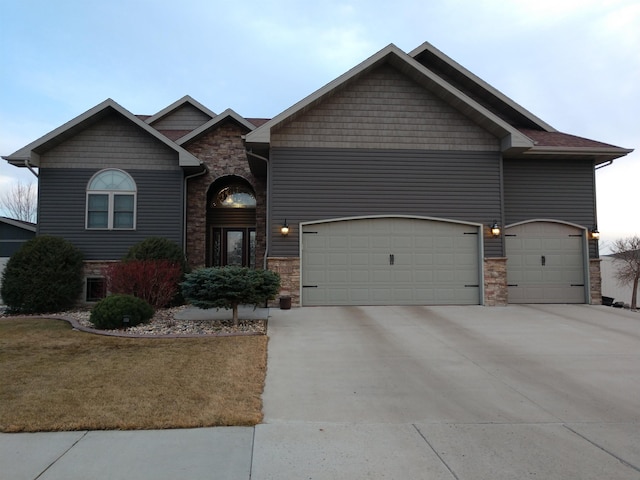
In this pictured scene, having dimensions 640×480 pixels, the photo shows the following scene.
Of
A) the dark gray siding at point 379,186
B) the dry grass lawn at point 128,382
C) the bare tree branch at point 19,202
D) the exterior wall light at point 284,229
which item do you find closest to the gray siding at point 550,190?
the dark gray siding at point 379,186

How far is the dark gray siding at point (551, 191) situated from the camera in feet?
38.6

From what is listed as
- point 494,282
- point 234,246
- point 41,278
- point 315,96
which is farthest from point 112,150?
point 494,282

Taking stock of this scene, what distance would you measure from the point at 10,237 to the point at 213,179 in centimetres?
782

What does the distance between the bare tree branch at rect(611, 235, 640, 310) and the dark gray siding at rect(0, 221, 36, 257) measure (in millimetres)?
21679

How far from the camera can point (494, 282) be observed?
11.0 metres

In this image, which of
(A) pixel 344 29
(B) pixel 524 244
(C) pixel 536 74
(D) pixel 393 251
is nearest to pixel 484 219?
(B) pixel 524 244

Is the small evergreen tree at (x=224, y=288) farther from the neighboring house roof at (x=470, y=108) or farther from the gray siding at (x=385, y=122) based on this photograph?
the gray siding at (x=385, y=122)

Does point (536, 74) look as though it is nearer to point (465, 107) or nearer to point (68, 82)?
point (465, 107)

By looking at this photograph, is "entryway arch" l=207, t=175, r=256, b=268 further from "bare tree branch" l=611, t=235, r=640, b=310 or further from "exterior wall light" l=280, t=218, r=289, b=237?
"bare tree branch" l=611, t=235, r=640, b=310

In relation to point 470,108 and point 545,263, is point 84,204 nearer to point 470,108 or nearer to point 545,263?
point 470,108

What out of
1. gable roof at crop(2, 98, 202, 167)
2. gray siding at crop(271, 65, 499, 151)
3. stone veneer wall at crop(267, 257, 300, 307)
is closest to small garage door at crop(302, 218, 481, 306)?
stone veneer wall at crop(267, 257, 300, 307)

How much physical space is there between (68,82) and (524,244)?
21325 mm

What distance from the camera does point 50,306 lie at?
10.5 metres

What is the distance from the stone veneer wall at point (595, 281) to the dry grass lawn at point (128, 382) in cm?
1012
